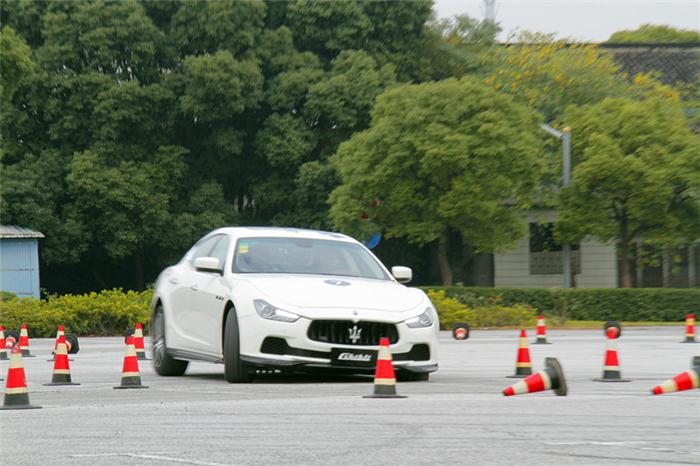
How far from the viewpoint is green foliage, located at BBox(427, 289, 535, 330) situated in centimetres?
3678

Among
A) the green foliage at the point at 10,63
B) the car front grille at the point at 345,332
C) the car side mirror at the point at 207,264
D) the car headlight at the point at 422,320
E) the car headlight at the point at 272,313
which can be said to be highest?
the green foliage at the point at 10,63

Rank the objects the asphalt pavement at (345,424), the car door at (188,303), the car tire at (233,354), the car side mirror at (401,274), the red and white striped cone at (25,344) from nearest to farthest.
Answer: the asphalt pavement at (345,424), the car tire at (233,354), the car side mirror at (401,274), the car door at (188,303), the red and white striped cone at (25,344)

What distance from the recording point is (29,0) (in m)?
55.2

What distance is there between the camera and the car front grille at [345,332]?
13891 mm

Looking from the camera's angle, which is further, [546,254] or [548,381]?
[546,254]

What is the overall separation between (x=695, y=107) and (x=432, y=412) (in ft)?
157

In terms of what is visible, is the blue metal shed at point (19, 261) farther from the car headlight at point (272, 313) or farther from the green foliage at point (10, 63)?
the car headlight at point (272, 313)

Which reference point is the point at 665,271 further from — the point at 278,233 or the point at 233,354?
the point at 233,354

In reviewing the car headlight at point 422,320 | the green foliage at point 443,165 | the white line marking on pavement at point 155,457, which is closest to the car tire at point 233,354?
the car headlight at point 422,320

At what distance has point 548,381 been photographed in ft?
33.0

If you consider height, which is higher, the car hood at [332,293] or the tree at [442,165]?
the tree at [442,165]

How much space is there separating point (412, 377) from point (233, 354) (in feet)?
6.28

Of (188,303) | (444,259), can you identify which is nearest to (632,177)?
(444,259)

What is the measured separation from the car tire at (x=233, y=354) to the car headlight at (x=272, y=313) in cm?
30
